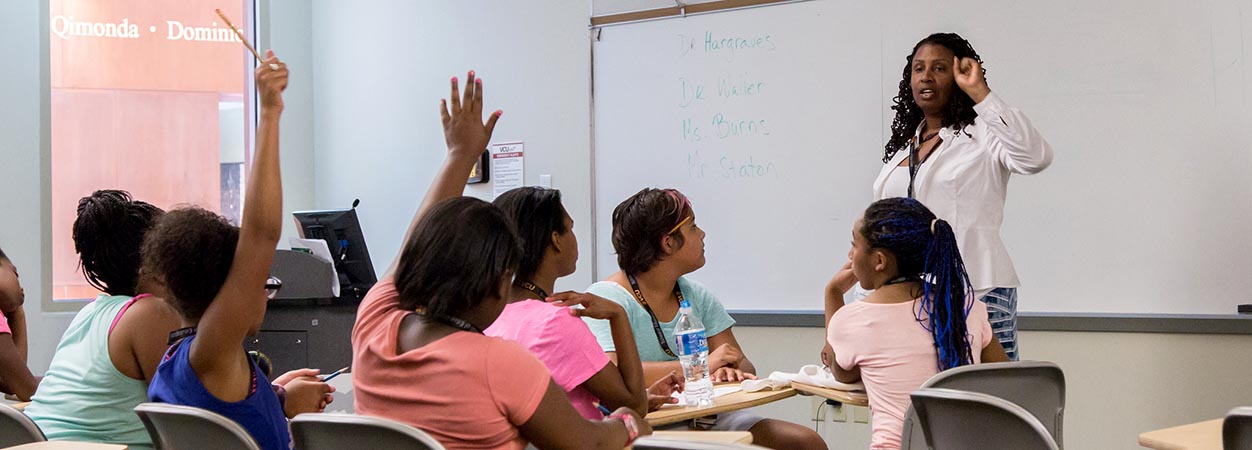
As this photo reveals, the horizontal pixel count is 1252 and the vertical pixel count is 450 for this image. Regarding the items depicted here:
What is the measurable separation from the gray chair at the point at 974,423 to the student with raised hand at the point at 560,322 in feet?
1.98

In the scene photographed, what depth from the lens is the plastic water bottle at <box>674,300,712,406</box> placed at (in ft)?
8.61

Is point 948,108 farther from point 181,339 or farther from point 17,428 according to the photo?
point 17,428

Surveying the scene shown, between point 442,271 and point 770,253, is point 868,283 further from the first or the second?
point 770,253

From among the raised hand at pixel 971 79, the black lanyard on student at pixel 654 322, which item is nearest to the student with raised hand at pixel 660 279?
the black lanyard on student at pixel 654 322

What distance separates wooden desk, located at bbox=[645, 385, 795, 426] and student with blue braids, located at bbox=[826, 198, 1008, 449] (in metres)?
0.18

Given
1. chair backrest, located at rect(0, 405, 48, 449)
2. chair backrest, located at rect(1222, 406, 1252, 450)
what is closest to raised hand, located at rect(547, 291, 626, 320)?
chair backrest, located at rect(0, 405, 48, 449)

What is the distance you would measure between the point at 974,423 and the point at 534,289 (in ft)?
3.18

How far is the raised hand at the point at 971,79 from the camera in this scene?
9.98 feet

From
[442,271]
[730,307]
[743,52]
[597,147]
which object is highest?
[743,52]

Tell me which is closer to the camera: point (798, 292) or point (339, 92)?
point (798, 292)

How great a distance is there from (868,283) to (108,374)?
1695mm

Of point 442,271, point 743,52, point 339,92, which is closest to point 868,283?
point 442,271

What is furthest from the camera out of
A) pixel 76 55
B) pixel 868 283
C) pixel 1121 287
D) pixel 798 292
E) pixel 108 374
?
pixel 76 55

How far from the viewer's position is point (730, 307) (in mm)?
4691
